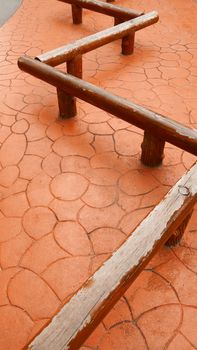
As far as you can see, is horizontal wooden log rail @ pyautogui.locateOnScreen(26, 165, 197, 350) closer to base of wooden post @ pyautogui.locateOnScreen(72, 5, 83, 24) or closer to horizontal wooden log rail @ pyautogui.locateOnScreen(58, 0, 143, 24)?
horizontal wooden log rail @ pyautogui.locateOnScreen(58, 0, 143, 24)

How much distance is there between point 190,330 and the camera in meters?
1.72

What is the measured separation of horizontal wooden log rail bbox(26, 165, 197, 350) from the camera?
1.13m

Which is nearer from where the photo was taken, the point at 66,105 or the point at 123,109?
the point at 123,109

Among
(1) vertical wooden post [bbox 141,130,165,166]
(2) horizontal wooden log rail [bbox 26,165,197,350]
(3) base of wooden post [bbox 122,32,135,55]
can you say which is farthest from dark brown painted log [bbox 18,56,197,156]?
(3) base of wooden post [bbox 122,32,135,55]

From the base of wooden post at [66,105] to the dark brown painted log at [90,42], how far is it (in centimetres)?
39

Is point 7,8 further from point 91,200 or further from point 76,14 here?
point 91,200

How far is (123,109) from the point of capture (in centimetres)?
240

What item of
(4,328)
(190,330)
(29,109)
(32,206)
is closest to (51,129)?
(29,109)

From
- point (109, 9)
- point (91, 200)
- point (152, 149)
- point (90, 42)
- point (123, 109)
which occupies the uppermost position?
point (109, 9)

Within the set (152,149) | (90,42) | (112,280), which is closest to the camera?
(112,280)

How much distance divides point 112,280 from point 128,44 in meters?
3.75

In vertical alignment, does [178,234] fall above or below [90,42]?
below

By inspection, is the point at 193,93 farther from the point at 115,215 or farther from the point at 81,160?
the point at 115,215

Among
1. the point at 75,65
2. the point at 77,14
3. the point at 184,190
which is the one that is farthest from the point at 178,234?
the point at 77,14
